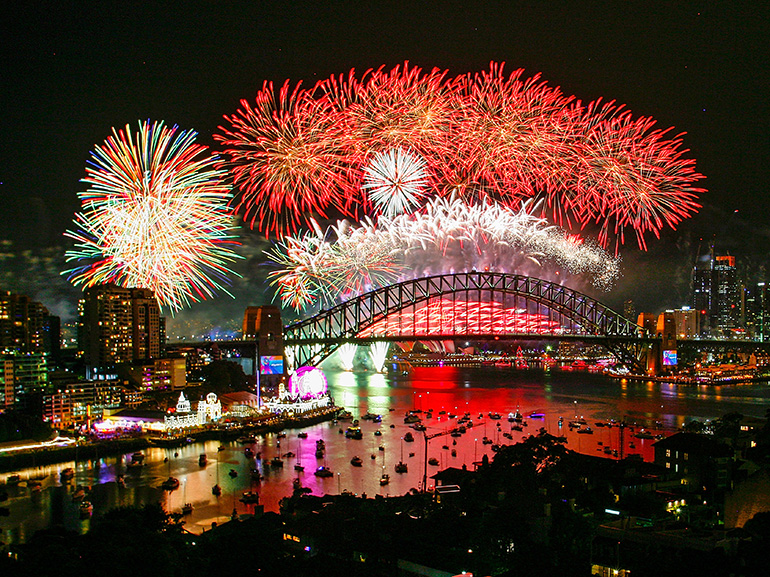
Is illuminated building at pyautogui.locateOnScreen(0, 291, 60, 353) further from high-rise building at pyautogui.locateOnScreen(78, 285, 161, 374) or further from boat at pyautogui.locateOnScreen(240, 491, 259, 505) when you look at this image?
boat at pyautogui.locateOnScreen(240, 491, 259, 505)

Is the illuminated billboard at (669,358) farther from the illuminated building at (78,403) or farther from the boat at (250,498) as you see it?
the boat at (250,498)

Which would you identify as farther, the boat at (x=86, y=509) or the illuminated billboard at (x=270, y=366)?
the illuminated billboard at (x=270, y=366)

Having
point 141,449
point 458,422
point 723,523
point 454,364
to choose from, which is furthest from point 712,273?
point 723,523

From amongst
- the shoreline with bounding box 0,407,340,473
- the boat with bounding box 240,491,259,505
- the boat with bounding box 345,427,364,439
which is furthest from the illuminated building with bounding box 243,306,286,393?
the boat with bounding box 240,491,259,505

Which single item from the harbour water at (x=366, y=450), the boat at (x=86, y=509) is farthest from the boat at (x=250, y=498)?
the boat at (x=86, y=509)

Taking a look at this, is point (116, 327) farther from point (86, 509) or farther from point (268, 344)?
point (86, 509)

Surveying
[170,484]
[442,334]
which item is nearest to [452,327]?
[442,334]

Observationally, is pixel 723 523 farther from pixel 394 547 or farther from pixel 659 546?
pixel 394 547
